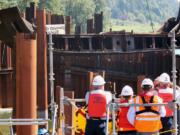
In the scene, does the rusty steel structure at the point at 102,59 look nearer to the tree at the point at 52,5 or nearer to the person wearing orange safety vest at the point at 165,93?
the person wearing orange safety vest at the point at 165,93

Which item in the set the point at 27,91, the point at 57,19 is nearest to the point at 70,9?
Answer: the point at 57,19

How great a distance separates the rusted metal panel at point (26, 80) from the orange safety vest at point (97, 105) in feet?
→ 5.65

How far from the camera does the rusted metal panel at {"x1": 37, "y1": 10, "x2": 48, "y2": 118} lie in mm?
17953

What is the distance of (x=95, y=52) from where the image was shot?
23984 mm

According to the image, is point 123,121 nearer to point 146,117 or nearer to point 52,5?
point 146,117

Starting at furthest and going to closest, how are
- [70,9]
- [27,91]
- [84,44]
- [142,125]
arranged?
[70,9]
[84,44]
[27,91]
[142,125]

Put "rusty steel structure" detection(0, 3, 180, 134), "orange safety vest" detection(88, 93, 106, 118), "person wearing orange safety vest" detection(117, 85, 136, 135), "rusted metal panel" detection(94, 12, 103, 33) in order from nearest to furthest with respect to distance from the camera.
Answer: "person wearing orange safety vest" detection(117, 85, 136, 135) < "orange safety vest" detection(88, 93, 106, 118) < "rusty steel structure" detection(0, 3, 180, 134) < "rusted metal panel" detection(94, 12, 103, 33)

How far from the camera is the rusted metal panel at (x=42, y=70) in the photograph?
17953 mm

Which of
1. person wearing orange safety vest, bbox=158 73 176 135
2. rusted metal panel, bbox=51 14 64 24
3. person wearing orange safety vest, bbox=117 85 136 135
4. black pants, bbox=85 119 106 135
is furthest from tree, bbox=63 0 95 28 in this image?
person wearing orange safety vest, bbox=117 85 136 135

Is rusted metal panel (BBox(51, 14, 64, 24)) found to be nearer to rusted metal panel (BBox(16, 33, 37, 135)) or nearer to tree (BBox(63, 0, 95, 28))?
rusted metal panel (BBox(16, 33, 37, 135))

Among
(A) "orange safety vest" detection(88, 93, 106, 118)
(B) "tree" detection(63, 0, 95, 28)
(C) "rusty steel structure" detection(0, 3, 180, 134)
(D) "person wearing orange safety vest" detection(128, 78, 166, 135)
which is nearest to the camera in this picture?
(D) "person wearing orange safety vest" detection(128, 78, 166, 135)

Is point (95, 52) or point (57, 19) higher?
point (57, 19)

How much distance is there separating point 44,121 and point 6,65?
14.2 meters

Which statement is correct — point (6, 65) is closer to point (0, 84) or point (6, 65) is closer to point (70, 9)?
point (0, 84)
